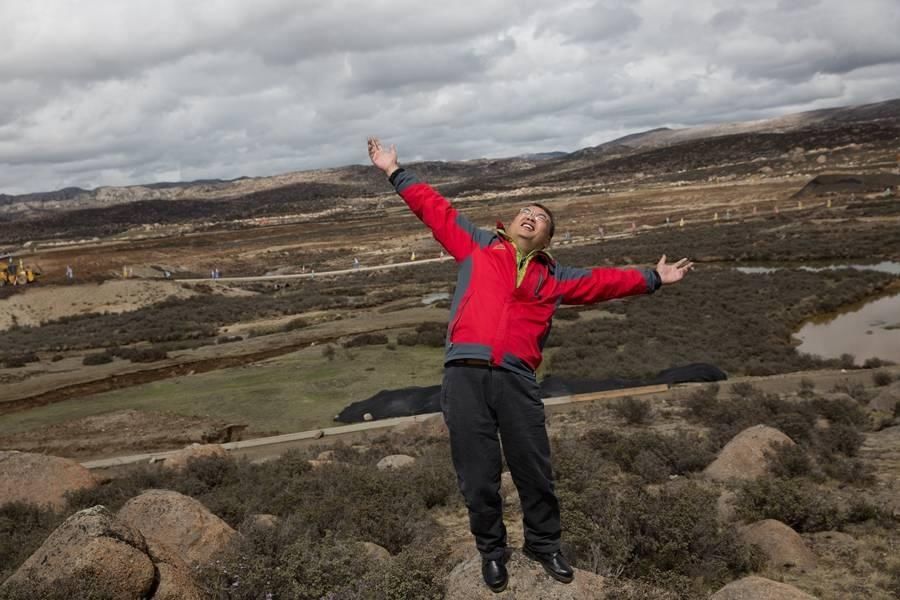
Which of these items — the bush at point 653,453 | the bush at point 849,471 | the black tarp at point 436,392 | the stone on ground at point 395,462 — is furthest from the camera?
the black tarp at point 436,392

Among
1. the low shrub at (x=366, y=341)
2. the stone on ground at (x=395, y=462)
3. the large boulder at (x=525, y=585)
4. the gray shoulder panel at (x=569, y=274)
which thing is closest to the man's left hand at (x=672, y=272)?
the gray shoulder panel at (x=569, y=274)

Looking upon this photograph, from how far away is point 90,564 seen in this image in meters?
3.82

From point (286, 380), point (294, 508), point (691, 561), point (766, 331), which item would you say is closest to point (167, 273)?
point (286, 380)

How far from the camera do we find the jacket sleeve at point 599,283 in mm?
3814

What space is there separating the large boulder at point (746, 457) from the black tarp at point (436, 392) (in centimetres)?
652

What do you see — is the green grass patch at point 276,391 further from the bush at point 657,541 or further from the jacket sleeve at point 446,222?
the jacket sleeve at point 446,222

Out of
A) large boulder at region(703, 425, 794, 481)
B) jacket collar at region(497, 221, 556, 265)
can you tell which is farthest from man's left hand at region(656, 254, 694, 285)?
large boulder at region(703, 425, 794, 481)

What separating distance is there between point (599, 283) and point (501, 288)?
0.64 m

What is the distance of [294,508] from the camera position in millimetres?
6773

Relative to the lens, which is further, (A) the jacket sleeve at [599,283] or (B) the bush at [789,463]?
(B) the bush at [789,463]

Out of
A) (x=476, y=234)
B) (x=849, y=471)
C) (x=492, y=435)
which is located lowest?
(x=849, y=471)

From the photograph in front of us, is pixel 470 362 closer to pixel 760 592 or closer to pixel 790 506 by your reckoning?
pixel 760 592

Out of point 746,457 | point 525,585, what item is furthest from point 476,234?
point 746,457

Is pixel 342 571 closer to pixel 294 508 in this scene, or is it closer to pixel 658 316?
pixel 294 508
